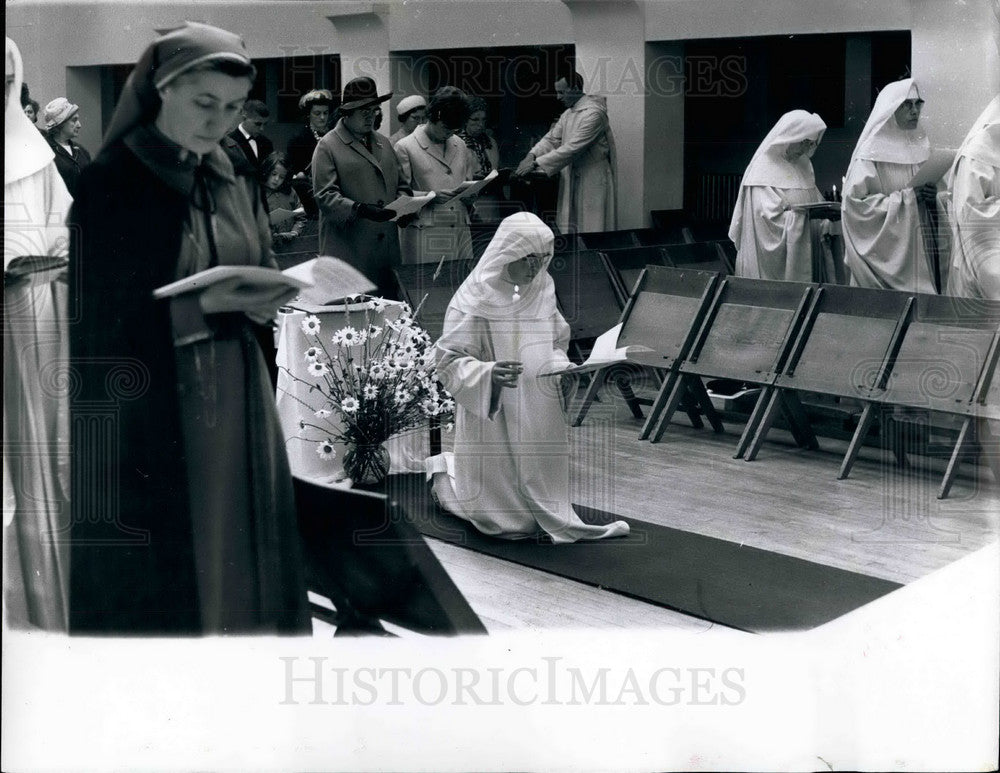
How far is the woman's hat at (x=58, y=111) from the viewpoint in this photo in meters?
4.38

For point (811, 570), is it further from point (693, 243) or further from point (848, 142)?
point (848, 142)

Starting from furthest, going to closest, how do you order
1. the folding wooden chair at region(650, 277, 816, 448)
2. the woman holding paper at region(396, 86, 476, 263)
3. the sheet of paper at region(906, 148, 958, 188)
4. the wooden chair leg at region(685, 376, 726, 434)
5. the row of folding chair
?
the wooden chair leg at region(685, 376, 726, 434) → the folding wooden chair at region(650, 277, 816, 448) → the row of folding chair → the sheet of paper at region(906, 148, 958, 188) → the woman holding paper at region(396, 86, 476, 263)

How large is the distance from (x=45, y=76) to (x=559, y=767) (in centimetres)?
247

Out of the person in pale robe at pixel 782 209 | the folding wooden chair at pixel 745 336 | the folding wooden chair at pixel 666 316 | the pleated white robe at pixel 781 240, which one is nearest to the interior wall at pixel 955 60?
the person in pale robe at pixel 782 209

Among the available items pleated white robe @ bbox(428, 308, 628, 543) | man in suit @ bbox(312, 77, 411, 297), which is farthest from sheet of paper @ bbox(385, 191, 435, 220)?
pleated white robe @ bbox(428, 308, 628, 543)

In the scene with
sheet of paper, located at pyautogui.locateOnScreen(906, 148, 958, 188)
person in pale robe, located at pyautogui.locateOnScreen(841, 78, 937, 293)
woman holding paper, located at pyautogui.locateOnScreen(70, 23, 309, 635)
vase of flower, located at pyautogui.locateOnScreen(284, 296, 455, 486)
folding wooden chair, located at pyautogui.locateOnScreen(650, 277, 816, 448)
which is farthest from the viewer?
folding wooden chair, located at pyautogui.locateOnScreen(650, 277, 816, 448)

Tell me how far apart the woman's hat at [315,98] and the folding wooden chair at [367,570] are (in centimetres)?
115

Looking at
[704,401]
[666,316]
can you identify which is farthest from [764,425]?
[666,316]

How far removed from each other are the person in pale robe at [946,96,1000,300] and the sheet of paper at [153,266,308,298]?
2636 millimetres

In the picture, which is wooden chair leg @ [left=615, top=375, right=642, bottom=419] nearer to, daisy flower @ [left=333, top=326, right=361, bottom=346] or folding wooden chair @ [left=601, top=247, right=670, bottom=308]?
folding wooden chair @ [left=601, top=247, right=670, bottom=308]

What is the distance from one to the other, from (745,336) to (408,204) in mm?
3005

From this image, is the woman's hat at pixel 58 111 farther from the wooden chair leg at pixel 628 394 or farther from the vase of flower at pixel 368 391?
the wooden chair leg at pixel 628 394

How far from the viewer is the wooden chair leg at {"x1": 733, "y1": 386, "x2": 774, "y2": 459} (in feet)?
24.6

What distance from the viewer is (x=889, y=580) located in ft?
18.5
